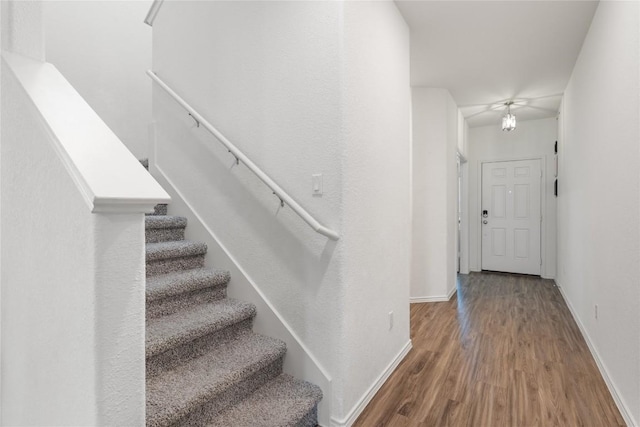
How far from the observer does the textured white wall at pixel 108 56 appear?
2.90 meters

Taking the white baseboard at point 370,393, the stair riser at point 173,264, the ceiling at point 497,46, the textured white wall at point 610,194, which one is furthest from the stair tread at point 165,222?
the textured white wall at point 610,194

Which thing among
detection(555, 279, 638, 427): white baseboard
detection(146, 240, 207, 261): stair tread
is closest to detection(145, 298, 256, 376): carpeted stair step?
detection(146, 240, 207, 261): stair tread

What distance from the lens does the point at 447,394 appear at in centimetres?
201

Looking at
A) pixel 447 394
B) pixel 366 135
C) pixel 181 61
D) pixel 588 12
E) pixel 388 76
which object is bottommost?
pixel 447 394

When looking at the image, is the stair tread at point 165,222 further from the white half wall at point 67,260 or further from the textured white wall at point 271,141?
the white half wall at point 67,260

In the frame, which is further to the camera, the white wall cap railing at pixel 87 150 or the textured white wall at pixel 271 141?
the textured white wall at pixel 271 141

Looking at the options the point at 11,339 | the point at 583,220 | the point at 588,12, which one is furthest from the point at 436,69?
the point at 11,339

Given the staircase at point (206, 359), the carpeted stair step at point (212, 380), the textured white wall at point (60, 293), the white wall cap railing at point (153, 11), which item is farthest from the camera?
the white wall cap railing at point (153, 11)

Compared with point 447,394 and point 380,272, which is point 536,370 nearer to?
point 447,394

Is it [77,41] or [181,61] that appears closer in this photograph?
[181,61]

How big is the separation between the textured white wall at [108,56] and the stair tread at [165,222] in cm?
146

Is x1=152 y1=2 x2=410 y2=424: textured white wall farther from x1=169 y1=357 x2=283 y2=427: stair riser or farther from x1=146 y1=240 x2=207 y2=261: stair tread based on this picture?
x1=169 y1=357 x2=283 y2=427: stair riser

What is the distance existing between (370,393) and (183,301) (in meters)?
1.18

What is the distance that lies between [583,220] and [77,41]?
470cm
